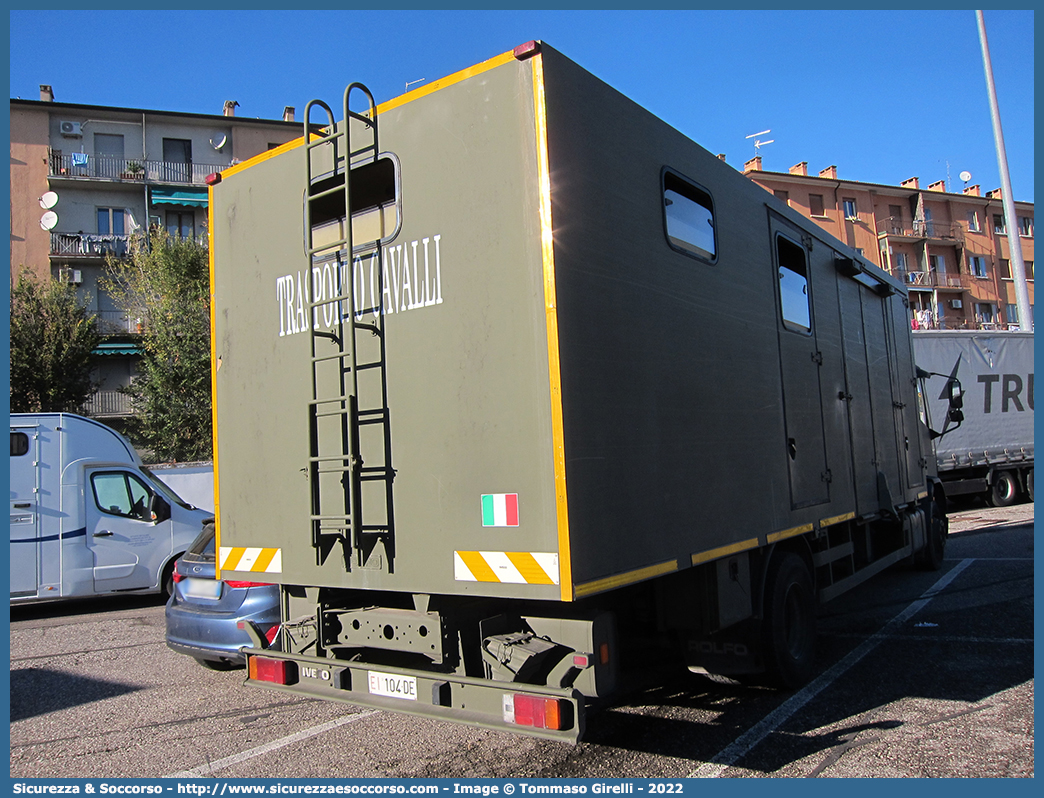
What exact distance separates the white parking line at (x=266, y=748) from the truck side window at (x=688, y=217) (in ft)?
10.3

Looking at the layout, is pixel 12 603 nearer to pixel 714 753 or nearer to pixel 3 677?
pixel 3 677

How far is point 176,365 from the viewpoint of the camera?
25.7 meters

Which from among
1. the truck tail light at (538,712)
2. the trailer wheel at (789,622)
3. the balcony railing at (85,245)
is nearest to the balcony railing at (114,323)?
the balcony railing at (85,245)

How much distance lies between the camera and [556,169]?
3570 mm

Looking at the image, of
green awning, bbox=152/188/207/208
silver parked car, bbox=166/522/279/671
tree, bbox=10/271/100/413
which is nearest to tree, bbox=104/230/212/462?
tree, bbox=10/271/100/413

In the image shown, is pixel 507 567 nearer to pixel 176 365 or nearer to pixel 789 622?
pixel 789 622

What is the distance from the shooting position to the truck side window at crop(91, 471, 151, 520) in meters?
10.7

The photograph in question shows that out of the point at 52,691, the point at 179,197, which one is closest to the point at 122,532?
the point at 52,691

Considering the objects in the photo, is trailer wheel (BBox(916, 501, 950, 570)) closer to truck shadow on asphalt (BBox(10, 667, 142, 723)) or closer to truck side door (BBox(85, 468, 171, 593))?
truck shadow on asphalt (BBox(10, 667, 142, 723))

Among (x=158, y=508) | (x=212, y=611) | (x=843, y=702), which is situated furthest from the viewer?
(x=158, y=508)

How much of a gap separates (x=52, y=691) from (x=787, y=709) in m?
5.80

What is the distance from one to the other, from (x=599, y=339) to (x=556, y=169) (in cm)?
82

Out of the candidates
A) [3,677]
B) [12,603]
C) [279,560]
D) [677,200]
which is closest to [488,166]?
[677,200]

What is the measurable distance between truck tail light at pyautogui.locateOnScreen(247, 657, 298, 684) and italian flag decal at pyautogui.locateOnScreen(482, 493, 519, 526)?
158cm
